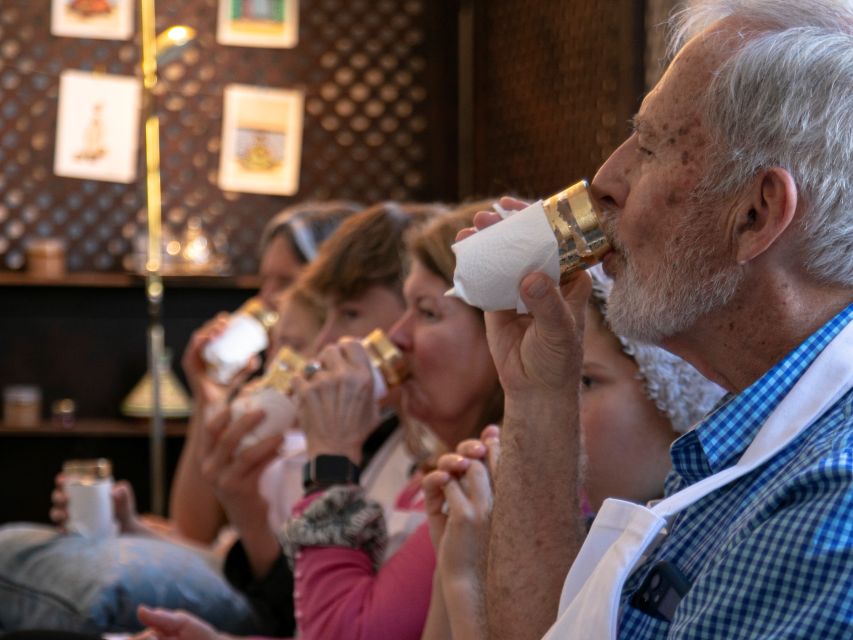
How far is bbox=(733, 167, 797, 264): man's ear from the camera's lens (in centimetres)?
98

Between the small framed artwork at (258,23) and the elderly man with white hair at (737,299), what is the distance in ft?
Answer: 12.5

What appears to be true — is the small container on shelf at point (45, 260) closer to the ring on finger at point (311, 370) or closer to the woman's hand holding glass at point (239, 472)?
the woman's hand holding glass at point (239, 472)

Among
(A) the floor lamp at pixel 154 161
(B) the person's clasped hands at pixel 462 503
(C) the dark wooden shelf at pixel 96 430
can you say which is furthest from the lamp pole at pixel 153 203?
(B) the person's clasped hands at pixel 462 503

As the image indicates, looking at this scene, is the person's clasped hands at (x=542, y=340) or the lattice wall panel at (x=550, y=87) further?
the lattice wall panel at (x=550, y=87)

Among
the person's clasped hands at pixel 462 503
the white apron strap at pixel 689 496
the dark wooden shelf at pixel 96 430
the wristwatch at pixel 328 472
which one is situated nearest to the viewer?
the white apron strap at pixel 689 496

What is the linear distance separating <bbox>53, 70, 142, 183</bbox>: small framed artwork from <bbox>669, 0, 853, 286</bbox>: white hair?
3.85m

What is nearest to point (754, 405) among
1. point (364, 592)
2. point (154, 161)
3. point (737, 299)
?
point (737, 299)

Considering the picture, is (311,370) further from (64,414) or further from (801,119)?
(64,414)

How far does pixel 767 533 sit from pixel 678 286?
0.27 metres

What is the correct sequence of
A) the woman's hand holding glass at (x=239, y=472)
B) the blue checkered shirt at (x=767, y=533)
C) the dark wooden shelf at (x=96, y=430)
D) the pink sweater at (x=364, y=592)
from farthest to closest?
the dark wooden shelf at (x=96, y=430) < the woman's hand holding glass at (x=239, y=472) < the pink sweater at (x=364, y=592) < the blue checkered shirt at (x=767, y=533)

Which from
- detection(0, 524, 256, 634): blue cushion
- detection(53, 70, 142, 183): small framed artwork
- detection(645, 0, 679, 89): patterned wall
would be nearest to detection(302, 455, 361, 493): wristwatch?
detection(0, 524, 256, 634): blue cushion

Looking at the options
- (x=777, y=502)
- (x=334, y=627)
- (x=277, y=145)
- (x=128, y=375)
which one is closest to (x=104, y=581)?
(x=334, y=627)

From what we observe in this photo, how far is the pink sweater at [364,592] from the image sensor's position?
153 cm

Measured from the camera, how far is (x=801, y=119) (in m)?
0.98
